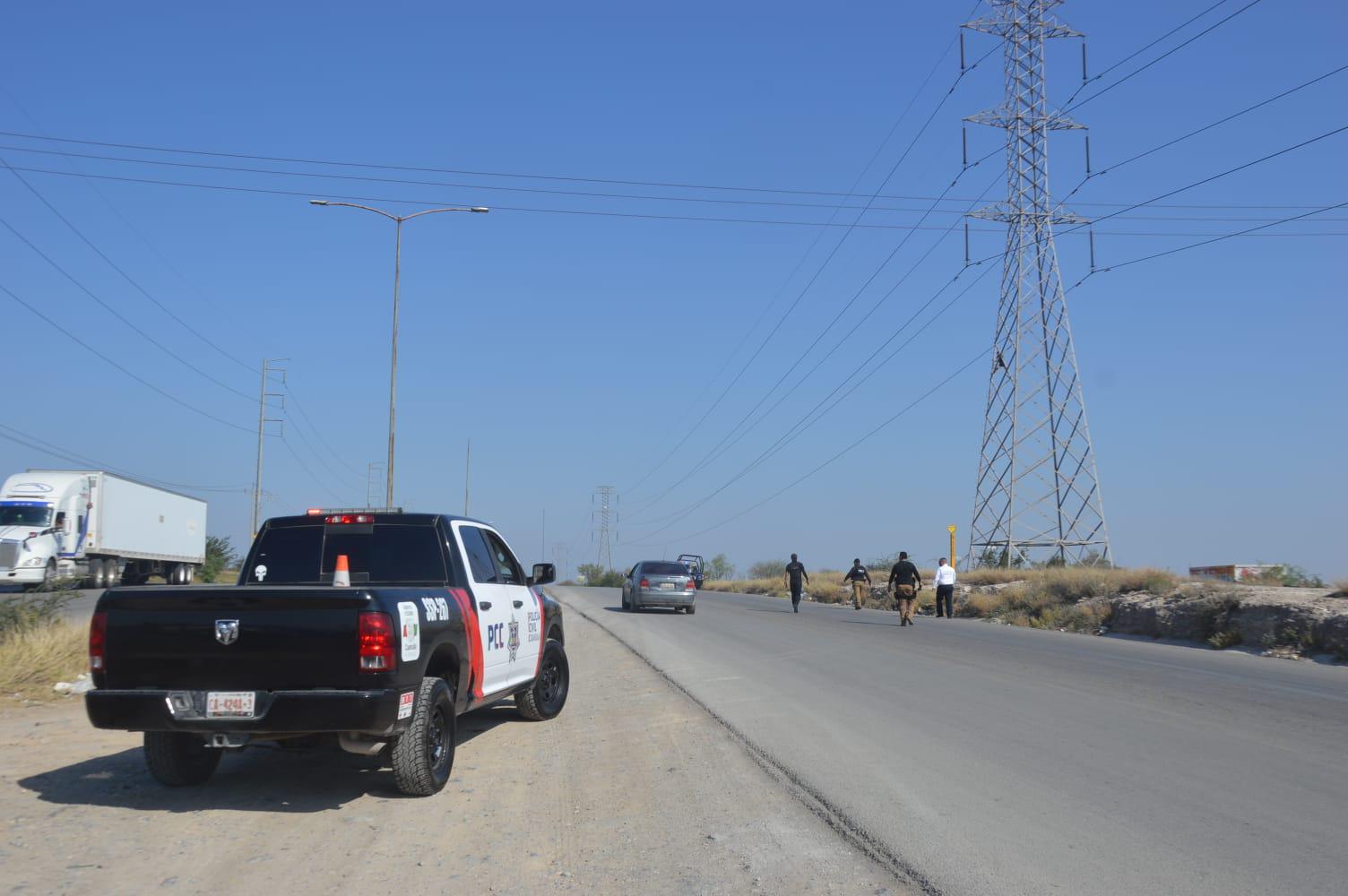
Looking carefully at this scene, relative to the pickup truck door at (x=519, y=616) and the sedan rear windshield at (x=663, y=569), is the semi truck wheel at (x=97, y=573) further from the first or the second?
the pickup truck door at (x=519, y=616)

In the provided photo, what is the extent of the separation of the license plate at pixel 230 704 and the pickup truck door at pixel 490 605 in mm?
2064

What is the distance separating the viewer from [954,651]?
19.0 m

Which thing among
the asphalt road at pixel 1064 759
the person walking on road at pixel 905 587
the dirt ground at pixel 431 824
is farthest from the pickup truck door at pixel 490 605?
the person walking on road at pixel 905 587

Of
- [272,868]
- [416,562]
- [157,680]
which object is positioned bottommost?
[272,868]

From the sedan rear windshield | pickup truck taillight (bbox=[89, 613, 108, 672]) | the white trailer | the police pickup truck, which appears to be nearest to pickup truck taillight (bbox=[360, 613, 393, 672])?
the police pickup truck

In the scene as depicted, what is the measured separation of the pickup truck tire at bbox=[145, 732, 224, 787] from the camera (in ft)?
→ 24.8

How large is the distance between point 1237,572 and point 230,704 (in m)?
38.1

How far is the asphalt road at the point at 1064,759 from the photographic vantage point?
236 inches

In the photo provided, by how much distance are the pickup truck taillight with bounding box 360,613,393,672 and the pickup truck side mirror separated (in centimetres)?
380

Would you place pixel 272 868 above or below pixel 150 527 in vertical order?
below

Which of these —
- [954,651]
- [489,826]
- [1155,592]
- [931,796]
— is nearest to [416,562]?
[489,826]

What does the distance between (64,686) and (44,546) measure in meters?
27.1

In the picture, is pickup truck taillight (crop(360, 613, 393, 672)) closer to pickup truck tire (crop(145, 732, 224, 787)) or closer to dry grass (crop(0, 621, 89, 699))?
pickup truck tire (crop(145, 732, 224, 787))

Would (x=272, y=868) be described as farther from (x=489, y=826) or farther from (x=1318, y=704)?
(x=1318, y=704)
